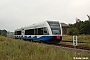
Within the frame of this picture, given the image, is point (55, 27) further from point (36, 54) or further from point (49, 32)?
point (36, 54)

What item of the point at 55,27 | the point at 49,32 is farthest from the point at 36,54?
the point at 55,27

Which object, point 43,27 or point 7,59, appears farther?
point 43,27

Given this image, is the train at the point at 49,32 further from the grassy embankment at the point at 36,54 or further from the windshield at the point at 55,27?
the grassy embankment at the point at 36,54

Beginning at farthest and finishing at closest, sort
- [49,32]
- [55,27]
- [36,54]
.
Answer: [55,27], [49,32], [36,54]

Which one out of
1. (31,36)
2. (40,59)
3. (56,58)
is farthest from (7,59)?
(31,36)

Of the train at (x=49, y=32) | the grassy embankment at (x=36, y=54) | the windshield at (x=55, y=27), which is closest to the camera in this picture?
the grassy embankment at (x=36, y=54)

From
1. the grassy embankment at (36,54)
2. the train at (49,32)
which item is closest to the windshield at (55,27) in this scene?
the train at (49,32)

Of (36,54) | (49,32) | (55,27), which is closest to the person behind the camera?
(36,54)

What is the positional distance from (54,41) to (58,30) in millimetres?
1536

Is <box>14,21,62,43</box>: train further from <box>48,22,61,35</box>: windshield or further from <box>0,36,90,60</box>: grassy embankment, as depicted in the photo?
<box>0,36,90,60</box>: grassy embankment

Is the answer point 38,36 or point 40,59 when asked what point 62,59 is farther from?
point 38,36

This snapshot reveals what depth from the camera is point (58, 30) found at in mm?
20828

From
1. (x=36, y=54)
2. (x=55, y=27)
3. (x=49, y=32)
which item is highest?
(x=55, y=27)

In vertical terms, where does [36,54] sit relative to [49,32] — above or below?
below
